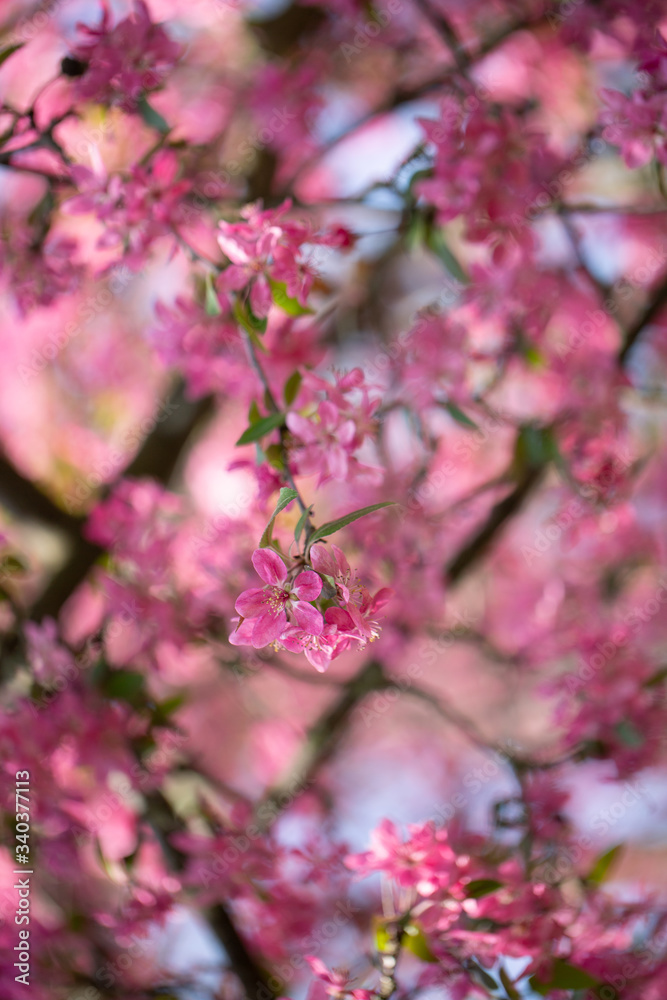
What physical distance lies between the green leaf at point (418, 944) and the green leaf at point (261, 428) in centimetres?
77

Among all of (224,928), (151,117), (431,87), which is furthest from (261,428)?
(431,87)

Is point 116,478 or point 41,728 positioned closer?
point 41,728

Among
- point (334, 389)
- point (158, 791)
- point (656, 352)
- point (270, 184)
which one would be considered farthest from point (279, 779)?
point (656, 352)

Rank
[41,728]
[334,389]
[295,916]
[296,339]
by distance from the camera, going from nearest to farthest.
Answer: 1. [334,389]
2. [41,728]
3. [296,339]
4. [295,916]

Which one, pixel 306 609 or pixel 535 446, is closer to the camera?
pixel 306 609

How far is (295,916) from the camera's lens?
156cm

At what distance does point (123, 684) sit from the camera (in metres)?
1.32

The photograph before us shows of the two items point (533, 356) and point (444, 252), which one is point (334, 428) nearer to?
point (444, 252)

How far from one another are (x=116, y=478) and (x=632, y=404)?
1321 mm

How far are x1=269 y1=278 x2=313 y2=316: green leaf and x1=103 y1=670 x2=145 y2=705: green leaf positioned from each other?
2.25ft

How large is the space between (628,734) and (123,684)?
0.91 m

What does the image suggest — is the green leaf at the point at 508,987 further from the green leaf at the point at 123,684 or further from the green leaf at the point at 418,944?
the green leaf at the point at 123,684

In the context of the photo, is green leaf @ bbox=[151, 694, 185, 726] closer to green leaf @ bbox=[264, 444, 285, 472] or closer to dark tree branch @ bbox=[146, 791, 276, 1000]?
dark tree branch @ bbox=[146, 791, 276, 1000]

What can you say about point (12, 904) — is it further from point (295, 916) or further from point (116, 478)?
point (116, 478)
